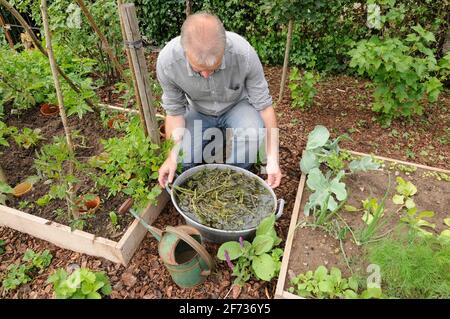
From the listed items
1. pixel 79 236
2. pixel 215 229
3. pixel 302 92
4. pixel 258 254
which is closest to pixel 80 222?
pixel 79 236

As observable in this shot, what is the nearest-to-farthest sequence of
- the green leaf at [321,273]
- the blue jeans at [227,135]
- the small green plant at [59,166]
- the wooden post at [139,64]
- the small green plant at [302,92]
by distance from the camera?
the wooden post at [139,64]
the green leaf at [321,273]
the small green plant at [59,166]
the blue jeans at [227,135]
the small green plant at [302,92]

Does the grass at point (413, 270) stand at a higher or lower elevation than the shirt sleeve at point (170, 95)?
lower

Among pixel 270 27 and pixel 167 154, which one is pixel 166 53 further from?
pixel 270 27

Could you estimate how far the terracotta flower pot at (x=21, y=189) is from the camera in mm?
2227

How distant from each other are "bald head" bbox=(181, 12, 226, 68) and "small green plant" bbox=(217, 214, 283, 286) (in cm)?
91

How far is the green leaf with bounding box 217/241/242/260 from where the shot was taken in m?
1.86

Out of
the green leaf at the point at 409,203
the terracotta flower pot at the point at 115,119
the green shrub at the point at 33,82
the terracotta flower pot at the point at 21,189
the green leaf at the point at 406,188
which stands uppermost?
the green shrub at the point at 33,82

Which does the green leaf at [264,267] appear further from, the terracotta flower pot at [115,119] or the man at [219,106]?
the terracotta flower pot at [115,119]

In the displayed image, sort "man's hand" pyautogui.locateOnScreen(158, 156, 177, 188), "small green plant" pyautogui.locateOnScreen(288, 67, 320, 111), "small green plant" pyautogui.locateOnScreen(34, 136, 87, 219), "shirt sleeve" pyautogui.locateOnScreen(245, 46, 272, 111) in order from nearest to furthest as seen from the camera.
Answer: "small green plant" pyautogui.locateOnScreen(34, 136, 87, 219), "man's hand" pyautogui.locateOnScreen(158, 156, 177, 188), "shirt sleeve" pyautogui.locateOnScreen(245, 46, 272, 111), "small green plant" pyautogui.locateOnScreen(288, 67, 320, 111)

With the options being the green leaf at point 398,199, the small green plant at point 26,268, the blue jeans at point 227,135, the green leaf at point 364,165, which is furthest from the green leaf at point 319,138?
the small green plant at point 26,268

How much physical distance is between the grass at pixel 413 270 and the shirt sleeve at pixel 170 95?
1.52 meters

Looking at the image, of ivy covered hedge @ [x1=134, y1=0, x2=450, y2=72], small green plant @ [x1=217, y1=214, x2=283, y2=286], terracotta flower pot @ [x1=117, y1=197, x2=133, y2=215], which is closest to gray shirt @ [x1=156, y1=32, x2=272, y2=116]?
terracotta flower pot @ [x1=117, y1=197, x2=133, y2=215]

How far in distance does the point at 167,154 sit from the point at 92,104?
955mm

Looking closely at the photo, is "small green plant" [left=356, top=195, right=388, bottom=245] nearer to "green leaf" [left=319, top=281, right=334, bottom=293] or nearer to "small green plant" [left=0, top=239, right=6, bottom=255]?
"green leaf" [left=319, top=281, right=334, bottom=293]
